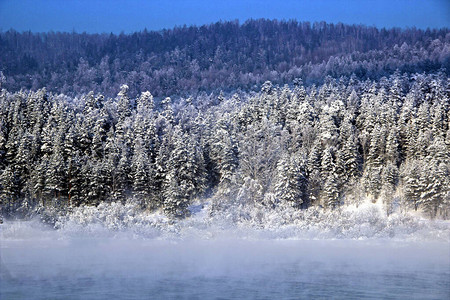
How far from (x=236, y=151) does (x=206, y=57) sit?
101 metres

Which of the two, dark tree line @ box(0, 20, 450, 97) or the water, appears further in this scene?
dark tree line @ box(0, 20, 450, 97)

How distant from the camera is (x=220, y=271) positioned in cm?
2472

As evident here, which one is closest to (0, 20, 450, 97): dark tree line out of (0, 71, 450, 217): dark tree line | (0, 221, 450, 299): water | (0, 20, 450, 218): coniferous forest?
(0, 20, 450, 218): coniferous forest

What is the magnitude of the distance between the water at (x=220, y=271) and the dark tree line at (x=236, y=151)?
16.5 metres

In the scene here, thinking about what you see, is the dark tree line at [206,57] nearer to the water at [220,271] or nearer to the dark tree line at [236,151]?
the dark tree line at [236,151]

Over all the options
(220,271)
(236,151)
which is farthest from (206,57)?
(220,271)

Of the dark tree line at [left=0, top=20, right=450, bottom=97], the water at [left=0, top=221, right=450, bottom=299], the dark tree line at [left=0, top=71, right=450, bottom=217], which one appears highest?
the dark tree line at [left=0, top=20, right=450, bottom=97]

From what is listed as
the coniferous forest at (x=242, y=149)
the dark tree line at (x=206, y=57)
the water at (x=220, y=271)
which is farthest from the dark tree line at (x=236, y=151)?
the dark tree line at (x=206, y=57)

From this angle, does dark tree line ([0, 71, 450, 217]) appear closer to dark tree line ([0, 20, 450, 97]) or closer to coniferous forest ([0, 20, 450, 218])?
coniferous forest ([0, 20, 450, 218])

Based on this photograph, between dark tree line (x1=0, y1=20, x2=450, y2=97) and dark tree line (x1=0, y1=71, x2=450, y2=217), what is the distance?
29.4m

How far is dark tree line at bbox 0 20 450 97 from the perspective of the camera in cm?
12019

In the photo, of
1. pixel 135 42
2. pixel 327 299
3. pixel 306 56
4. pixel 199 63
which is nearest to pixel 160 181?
pixel 327 299

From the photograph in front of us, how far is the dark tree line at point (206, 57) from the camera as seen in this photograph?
394ft

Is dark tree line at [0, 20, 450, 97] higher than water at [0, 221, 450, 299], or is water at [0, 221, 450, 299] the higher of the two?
dark tree line at [0, 20, 450, 97]
